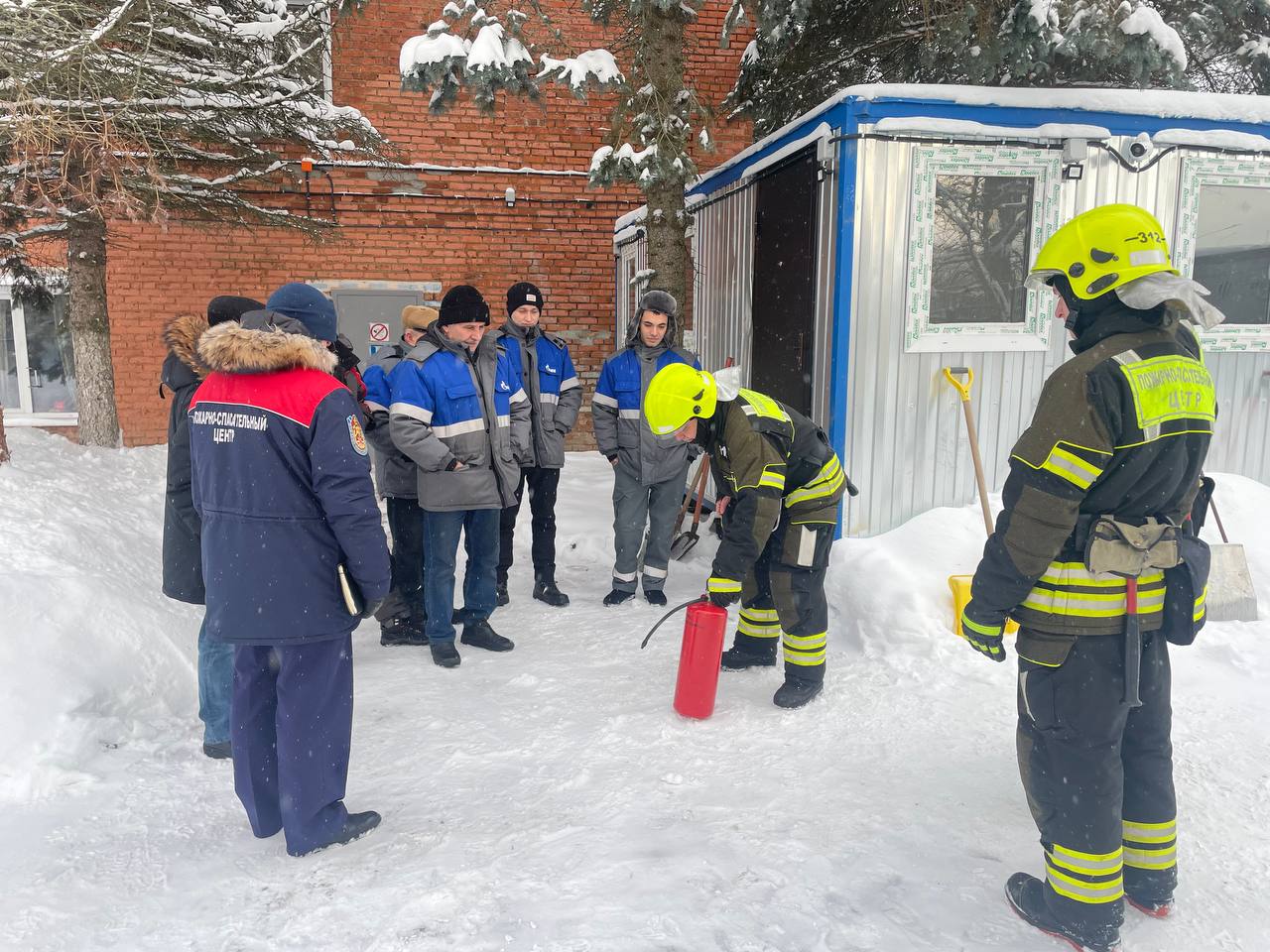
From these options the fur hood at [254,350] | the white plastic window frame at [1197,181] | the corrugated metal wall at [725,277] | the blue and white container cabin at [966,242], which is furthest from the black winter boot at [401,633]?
the white plastic window frame at [1197,181]

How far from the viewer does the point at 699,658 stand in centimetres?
362

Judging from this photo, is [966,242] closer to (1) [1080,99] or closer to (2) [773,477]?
(1) [1080,99]

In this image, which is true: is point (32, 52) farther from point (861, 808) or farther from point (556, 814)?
point (861, 808)

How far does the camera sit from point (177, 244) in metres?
9.76

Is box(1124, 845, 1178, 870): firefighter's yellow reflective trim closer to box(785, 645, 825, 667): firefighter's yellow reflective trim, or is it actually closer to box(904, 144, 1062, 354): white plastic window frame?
box(785, 645, 825, 667): firefighter's yellow reflective trim

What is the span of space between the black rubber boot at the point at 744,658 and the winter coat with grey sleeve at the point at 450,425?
1.47m

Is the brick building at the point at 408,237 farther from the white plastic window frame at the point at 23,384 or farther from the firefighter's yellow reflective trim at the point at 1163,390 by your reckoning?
the firefighter's yellow reflective trim at the point at 1163,390

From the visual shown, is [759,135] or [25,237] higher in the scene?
[759,135]

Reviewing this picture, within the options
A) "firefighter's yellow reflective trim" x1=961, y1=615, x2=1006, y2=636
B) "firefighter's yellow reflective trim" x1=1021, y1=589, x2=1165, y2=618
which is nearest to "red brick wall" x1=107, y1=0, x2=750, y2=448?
"firefighter's yellow reflective trim" x1=961, y1=615, x2=1006, y2=636

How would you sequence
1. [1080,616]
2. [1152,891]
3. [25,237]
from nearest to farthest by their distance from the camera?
[1080,616]
[1152,891]
[25,237]

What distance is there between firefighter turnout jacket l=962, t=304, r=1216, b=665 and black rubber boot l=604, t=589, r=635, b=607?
3.27 meters

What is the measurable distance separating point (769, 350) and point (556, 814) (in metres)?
3.96

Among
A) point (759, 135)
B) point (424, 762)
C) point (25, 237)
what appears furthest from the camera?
point (759, 135)

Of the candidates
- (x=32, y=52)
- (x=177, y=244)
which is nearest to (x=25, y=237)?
(x=177, y=244)
